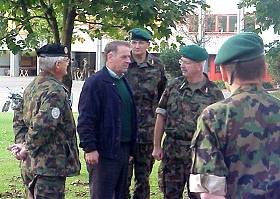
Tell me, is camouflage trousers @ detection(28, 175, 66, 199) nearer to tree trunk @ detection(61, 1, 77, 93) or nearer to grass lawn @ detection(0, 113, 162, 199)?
grass lawn @ detection(0, 113, 162, 199)

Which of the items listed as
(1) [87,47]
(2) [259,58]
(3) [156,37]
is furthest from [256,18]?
(1) [87,47]

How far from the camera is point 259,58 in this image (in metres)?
3.80

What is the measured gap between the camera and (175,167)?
6953mm

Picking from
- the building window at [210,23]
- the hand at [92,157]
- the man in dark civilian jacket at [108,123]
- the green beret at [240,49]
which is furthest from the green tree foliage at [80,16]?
the building window at [210,23]

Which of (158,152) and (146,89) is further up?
(146,89)

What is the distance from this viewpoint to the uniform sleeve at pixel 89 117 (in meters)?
6.25

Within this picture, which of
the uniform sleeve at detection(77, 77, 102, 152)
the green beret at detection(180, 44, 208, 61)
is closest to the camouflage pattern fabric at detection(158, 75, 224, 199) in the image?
the green beret at detection(180, 44, 208, 61)

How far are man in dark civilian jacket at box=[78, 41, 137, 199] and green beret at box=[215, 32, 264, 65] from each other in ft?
8.60

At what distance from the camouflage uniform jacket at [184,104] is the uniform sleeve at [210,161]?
2968 millimetres

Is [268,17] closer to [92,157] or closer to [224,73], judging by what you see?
[92,157]

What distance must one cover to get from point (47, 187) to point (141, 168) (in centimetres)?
188

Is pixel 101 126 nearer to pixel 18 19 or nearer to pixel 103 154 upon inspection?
pixel 103 154

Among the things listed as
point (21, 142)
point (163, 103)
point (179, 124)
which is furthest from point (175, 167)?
point (21, 142)

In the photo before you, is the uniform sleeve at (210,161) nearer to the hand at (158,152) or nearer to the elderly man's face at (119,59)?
the elderly man's face at (119,59)
